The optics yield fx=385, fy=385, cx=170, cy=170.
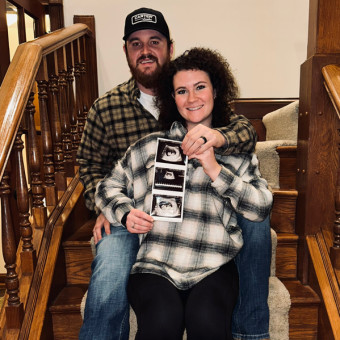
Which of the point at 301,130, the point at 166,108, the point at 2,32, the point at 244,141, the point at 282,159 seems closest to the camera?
the point at 244,141

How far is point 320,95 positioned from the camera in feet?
5.16

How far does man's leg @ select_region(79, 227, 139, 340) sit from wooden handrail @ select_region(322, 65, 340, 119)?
905 millimetres

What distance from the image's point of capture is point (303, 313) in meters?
1.56

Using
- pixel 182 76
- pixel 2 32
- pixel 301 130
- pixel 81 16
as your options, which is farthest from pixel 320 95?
pixel 81 16

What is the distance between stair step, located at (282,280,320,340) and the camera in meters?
1.53

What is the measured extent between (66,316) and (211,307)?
2.26 feet

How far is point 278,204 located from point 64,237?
0.99 m

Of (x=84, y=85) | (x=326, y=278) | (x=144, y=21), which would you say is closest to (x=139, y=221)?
(x=326, y=278)

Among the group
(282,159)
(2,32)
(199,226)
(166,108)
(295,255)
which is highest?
(2,32)

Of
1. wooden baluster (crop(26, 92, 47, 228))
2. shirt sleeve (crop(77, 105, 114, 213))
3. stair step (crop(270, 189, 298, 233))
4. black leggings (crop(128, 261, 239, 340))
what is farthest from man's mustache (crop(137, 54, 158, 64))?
black leggings (crop(128, 261, 239, 340))

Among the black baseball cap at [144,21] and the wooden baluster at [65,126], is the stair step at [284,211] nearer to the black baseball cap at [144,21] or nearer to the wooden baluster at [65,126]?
the black baseball cap at [144,21]

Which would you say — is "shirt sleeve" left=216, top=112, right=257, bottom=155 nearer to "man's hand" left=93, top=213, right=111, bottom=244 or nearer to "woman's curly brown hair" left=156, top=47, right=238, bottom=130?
"woman's curly brown hair" left=156, top=47, right=238, bottom=130

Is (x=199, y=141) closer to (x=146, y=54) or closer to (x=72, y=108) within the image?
(x=146, y=54)

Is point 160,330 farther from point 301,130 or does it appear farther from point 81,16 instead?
point 81,16
